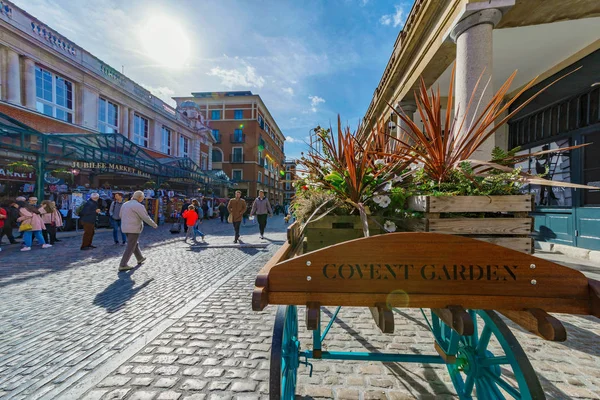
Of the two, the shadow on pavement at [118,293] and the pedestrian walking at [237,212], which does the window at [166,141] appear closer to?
the pedestrian walking at [237,212]

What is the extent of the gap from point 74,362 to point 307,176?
298 centimetres

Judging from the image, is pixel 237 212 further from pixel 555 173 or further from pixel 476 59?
pixel 555 173

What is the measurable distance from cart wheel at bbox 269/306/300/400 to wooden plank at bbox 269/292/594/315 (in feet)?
1.73

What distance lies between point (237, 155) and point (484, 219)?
41.2 m

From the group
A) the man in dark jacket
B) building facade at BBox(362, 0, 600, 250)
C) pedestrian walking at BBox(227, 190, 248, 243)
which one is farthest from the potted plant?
building facade at BBox(362, 0, 600, 250)

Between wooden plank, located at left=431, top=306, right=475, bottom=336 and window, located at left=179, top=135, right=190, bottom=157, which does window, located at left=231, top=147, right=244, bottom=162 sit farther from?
wooden plank, located at left=431, top=306, right=475, bottom=336

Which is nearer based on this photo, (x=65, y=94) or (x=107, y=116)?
(x=65, y=94)

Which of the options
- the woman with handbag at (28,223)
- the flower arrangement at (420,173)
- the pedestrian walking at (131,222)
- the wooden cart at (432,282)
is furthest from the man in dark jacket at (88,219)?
the wooden cart at (432,282)

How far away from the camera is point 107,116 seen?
1744cm

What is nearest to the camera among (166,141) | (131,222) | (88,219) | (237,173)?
(131,222)

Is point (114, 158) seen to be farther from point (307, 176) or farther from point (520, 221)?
point (520, 221)

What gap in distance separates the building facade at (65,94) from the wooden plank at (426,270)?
486 inches

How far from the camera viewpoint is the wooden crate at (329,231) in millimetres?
1873

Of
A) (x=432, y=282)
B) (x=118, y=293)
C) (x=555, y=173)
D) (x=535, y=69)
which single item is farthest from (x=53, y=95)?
(x=555, y=173)
